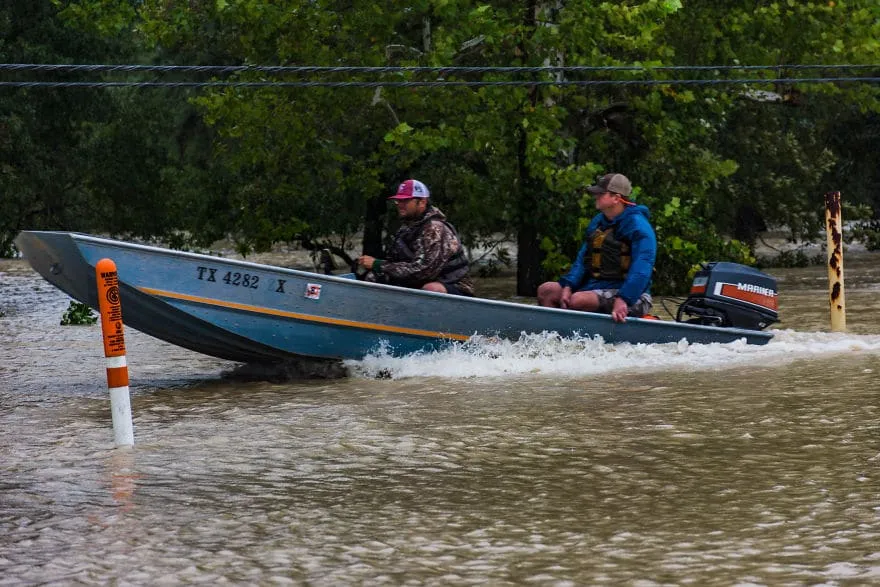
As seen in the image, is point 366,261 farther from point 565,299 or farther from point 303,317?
point 565,299

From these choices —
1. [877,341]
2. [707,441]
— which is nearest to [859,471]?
[707,441]

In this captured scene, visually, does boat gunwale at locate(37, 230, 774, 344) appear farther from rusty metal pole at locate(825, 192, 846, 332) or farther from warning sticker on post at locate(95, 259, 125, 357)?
rusty metal pole at locate(825, 192, 846, 332)

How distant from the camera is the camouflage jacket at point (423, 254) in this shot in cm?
1246

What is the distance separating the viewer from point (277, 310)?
11.9m

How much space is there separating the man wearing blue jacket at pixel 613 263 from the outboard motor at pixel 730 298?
65 centimetres

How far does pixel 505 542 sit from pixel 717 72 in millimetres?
18193

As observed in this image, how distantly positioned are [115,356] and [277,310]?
318 centimetres

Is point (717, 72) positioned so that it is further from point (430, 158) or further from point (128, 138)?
point (128, 138)

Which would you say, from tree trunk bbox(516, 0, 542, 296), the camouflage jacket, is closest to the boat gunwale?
the camouflage jacket

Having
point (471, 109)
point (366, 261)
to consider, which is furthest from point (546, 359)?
point (471, 109)

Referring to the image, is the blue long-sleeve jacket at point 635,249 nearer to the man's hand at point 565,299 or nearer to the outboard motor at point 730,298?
the man's hand at point 565,299

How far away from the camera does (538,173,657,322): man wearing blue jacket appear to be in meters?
12.4

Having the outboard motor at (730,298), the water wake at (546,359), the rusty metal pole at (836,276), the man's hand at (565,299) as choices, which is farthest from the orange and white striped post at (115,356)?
the rusty metal pole at (836,276)

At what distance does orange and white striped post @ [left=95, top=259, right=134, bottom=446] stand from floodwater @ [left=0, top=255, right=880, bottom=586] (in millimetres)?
163
